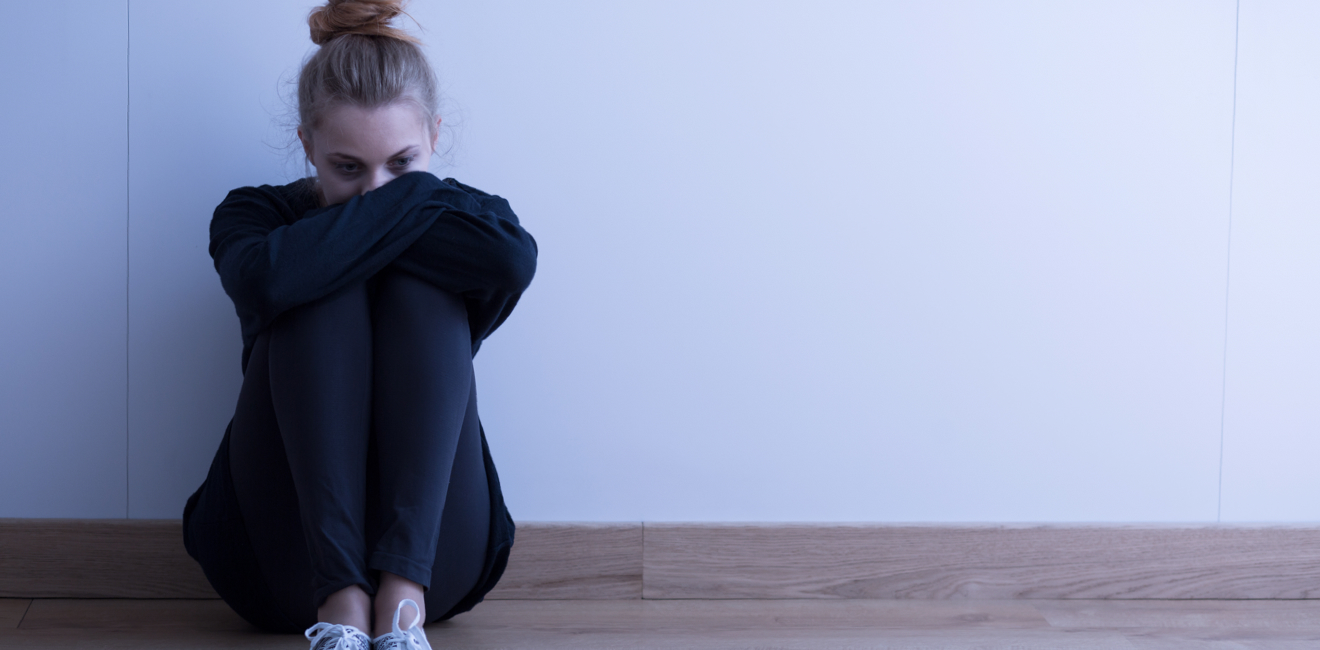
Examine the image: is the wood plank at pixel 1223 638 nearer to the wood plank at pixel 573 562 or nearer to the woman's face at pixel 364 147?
the wood plank at pixel 573 562

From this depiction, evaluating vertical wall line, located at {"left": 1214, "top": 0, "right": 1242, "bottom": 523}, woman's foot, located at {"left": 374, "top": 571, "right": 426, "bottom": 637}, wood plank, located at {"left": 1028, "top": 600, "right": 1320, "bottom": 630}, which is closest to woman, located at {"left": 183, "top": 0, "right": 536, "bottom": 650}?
woman's foot, located at {"left": 374, "top": 571, "right": 426, "bottom": 637}

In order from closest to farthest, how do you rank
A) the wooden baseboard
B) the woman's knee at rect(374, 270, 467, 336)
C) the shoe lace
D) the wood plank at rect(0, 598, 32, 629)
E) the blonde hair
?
the shoe lace < the woman's knee at rect(374, 270, 467, 336) < the blonde hair < the wood plank at rect(0, 598, 32, 629) < the wooden baseboard

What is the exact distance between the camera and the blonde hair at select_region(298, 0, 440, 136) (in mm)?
996

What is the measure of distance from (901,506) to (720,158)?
0.56 metres

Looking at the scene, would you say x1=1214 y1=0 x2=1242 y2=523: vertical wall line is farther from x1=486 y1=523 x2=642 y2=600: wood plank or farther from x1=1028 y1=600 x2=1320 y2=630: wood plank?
x1=486 y1=523 x2=642 y2=600: wood plank

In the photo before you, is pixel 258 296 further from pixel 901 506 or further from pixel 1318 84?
pixel 1318 84

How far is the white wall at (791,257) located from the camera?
121cm

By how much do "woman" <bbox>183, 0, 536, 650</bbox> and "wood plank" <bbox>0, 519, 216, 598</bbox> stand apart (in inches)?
8.5

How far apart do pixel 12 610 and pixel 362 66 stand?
2.74ft

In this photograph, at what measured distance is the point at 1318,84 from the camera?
4.23 feet

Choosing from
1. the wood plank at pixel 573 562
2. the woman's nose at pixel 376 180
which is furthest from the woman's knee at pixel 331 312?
the wood plank at pixel 573 562

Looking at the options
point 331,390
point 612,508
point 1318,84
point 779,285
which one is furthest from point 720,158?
point 1318,84

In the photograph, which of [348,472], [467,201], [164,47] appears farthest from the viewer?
[164,47]

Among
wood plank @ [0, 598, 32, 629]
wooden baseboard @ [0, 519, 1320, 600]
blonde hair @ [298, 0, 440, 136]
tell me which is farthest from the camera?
wooden baseboard @ [0, 519, 1320, 600]
